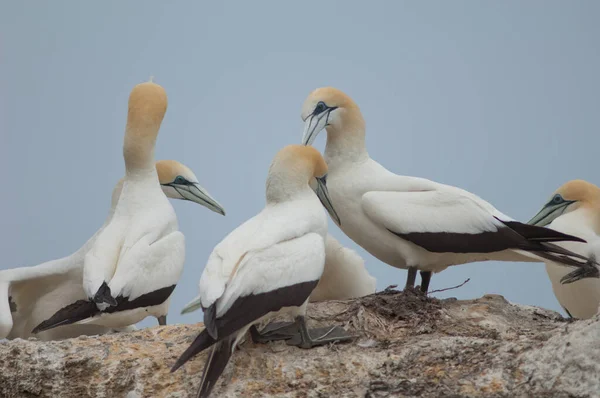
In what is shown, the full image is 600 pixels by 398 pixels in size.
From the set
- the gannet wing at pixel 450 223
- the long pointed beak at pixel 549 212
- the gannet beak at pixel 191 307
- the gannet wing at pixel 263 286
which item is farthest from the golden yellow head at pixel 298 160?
the long pointed beak at pixel 549 212

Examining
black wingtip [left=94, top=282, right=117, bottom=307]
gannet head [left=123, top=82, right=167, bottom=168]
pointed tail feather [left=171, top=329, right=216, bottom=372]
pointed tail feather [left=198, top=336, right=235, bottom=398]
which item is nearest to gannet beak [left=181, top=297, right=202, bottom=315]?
gannet head [left=123, top=82, right=167, bottom=168]

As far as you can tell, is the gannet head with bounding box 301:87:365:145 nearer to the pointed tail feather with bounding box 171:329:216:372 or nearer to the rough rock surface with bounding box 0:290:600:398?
the rough rock surface with bounding box 0:290:600:398

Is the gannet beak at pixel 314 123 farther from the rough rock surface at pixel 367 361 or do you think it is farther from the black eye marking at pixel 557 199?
the black eye marking at pixel 557 199

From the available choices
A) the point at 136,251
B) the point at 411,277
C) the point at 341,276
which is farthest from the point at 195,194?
the point at 411,277

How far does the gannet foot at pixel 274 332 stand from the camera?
5441 millimetres

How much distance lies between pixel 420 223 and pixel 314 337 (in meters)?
1.23

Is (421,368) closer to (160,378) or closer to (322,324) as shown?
(322,324)

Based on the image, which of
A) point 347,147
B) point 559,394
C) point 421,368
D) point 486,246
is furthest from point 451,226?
point 559,394

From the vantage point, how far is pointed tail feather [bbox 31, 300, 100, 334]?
6.11 metres

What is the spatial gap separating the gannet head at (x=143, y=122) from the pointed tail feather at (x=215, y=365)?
2.53 m

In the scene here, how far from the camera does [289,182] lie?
567cm

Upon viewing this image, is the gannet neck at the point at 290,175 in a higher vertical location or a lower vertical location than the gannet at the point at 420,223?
higher

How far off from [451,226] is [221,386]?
187 centimetres

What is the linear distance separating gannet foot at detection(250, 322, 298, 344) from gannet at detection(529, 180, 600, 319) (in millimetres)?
2272
